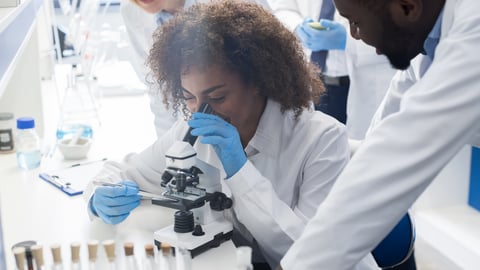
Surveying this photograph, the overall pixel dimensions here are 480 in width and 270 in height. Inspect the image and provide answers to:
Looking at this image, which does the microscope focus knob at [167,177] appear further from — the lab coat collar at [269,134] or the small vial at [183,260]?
the lab coat collar at [269,134]

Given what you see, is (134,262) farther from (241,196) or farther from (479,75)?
(479,75)

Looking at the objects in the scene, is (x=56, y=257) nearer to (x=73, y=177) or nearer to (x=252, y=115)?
(x=252, y=115)

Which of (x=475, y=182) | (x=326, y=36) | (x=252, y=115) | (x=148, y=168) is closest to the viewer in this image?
(x=252, y=115)

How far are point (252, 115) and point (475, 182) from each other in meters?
2.03

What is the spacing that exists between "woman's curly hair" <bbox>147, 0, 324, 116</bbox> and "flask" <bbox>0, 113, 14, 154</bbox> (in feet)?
3.41

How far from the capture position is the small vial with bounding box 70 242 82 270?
4.10 ft

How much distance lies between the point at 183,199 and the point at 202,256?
0.15 metres

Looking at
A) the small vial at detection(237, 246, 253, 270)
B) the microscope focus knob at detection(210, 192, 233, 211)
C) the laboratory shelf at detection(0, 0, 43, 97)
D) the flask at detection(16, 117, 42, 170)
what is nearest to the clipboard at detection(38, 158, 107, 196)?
the flask at detection(16, 117, 42, 170)

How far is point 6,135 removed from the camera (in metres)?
2.45

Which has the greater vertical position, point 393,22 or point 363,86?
point 393,22

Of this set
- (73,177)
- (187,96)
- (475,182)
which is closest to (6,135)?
(73,177)

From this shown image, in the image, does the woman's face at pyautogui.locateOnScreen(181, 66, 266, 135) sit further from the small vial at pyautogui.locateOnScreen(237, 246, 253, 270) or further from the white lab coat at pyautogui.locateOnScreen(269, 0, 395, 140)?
the white lab coat at pyautogui.locateOnScreen(269, 0, 395, 140)

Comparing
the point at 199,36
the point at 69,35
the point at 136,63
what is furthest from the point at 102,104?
the point at 199,36

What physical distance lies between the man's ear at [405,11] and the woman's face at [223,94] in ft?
1.75
